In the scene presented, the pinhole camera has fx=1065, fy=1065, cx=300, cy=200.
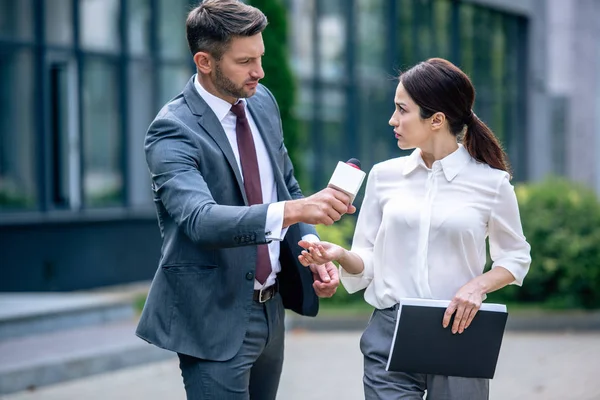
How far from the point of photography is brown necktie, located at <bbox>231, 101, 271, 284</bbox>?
381 cm

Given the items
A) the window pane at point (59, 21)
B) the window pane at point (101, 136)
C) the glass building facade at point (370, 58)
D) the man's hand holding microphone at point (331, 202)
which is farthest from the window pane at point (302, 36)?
the man's hand holding microphone at point (331, 202)

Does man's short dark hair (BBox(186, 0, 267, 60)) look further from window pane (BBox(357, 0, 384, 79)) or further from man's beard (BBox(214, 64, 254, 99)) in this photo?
window pane (BBox(357, 0, 384, 79))

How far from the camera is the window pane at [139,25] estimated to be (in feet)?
47.3

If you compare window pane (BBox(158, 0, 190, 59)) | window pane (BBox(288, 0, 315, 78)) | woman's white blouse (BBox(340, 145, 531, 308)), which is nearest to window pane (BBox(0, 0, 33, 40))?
window pane (BBox(158, 0, 190, 59))

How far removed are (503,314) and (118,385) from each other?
Answer: 538cm

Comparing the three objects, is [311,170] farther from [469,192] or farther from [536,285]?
[469,192]

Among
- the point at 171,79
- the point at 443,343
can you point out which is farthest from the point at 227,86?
the point at 171,79

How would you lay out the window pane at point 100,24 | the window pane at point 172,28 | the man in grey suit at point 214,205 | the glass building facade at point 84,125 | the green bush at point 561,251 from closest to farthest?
the man in grey suit at point 214,205
the green bush at point 561,251
the glass building facade at point 84,125
the window pane at point 100,24
the window pane at point 172,28

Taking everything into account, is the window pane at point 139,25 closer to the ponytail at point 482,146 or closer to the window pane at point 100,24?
the window pane at point 100,24

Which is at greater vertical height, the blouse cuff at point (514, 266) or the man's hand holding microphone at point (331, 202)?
the man's hand holding microphone at point (331, 202)

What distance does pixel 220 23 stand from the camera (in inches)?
144

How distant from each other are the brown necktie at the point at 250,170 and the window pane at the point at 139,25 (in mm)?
10861

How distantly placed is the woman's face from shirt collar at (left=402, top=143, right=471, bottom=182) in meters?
0.06

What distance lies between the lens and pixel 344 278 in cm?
409
